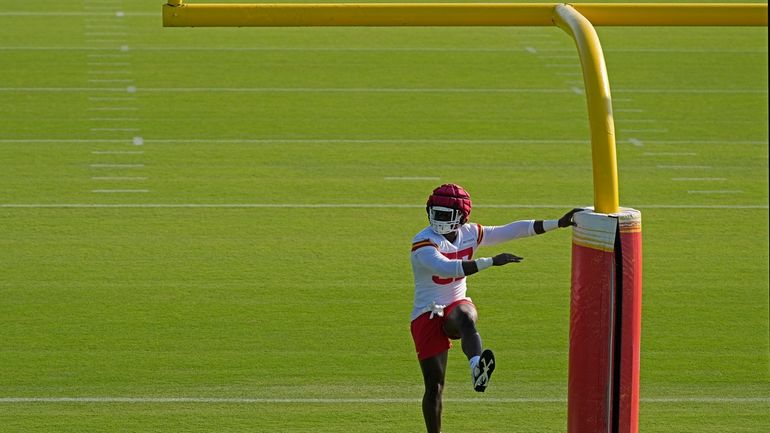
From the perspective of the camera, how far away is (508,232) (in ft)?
28.8

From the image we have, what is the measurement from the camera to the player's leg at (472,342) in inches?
332

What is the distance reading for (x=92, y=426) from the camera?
9.99 metres

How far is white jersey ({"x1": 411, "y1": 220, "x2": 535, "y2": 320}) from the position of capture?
8.77 meters

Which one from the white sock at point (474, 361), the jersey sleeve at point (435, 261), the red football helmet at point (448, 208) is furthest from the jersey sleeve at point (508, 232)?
the white sock at point (474, 361)

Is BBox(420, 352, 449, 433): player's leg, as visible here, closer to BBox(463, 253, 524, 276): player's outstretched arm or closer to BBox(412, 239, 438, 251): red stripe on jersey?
BBox(412, 239, 438, 251): red stripe on jersey

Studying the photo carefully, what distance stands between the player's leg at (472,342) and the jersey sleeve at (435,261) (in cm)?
34

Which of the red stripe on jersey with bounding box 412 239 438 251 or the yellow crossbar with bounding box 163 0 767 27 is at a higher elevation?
the yellow crossbar with bounding box 163 0 767 27

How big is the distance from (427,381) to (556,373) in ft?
8.06

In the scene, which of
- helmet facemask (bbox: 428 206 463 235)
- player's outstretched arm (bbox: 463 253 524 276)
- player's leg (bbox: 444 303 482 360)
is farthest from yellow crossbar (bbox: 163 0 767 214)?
player's leg (bbox: 444 303 482 360)

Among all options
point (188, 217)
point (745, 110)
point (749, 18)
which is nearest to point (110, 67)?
point (188, 217)

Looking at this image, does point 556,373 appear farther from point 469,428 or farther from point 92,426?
point 92,426

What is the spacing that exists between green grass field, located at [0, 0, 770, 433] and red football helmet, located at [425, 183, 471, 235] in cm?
176

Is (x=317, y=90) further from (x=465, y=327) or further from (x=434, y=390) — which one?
(x=465, y=327)

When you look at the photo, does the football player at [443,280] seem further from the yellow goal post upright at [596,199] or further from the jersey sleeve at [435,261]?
the yellow goal post upright at [596,199]
